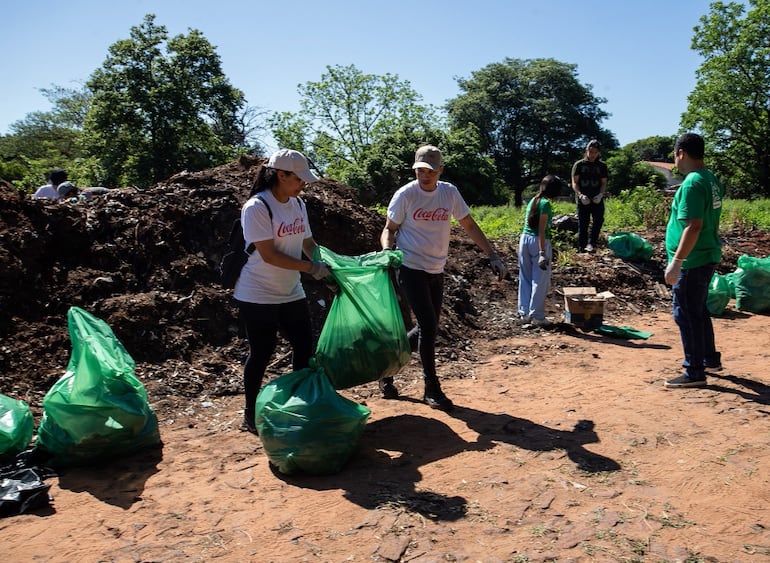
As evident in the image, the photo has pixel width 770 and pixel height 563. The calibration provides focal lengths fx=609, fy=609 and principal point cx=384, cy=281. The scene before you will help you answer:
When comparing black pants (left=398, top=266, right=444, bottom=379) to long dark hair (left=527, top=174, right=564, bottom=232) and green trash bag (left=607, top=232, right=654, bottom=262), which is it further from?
green trash bag (left=607, top=232, right=654, bottom=262)

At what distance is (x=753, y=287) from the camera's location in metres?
7.41

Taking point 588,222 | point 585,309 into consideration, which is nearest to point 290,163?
point 585,309

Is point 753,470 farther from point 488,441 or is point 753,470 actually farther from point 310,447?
point 310,447

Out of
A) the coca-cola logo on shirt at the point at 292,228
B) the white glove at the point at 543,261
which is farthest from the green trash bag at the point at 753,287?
the coca-cola logo on shirt at the point at 292,228

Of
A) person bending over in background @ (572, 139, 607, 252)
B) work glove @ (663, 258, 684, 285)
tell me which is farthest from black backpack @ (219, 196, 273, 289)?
person bending over in background @ (572, 139, 607, 252)

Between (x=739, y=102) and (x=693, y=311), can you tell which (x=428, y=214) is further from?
(x=739, y=102)

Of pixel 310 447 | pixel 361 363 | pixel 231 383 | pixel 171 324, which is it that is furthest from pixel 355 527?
pixel 171 324

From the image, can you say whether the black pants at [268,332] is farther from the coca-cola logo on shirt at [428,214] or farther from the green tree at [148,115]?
the green tree at [148,115]

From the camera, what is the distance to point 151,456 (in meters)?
3.61

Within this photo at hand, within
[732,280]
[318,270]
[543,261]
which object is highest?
[318,270]

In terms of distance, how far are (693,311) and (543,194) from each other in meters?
2.25

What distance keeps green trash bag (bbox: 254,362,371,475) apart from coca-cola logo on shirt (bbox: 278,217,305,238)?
0.83m

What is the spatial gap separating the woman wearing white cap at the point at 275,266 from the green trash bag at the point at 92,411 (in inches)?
26.8

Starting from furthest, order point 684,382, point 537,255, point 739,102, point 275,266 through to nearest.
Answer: point 739,102 → point 537,255 → point 684,382 → point 275,266
